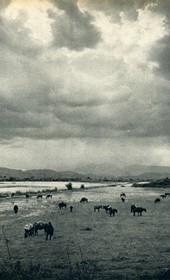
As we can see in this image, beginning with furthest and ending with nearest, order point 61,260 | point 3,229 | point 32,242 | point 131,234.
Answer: point 3,229
point 131,234
point 32,242
point 61,260

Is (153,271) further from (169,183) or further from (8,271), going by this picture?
(169,183)

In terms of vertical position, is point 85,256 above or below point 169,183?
below

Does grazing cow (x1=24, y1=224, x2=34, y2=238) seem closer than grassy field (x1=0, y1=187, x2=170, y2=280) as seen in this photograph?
No

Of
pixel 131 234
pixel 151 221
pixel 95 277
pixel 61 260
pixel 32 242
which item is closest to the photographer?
pixel 95 277

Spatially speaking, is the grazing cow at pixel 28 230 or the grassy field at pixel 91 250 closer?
the grassy field at pixel 91 250

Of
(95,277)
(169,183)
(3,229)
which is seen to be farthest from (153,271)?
(169,183)

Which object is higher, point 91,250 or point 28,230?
point 28,230

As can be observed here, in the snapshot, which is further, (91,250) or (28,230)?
(28,230)

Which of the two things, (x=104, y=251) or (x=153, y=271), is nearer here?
(x=153, y=271)
